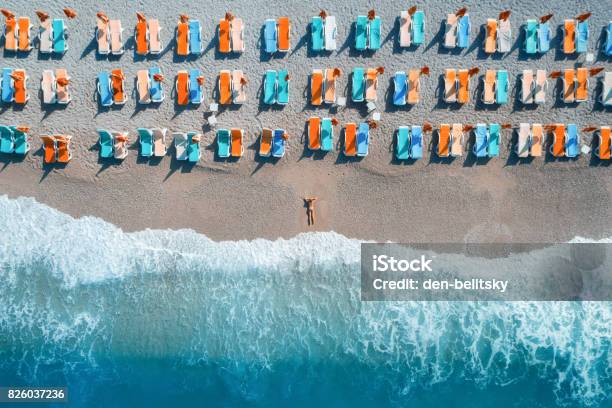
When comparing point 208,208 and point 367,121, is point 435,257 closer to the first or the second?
point 367,121

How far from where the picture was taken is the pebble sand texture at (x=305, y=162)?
12.9m

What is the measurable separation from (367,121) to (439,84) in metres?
2.30

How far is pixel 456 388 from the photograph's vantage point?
42.0 feet

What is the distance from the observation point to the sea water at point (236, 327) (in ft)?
42.2

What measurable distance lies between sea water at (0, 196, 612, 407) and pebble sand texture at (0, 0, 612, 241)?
85 centimetres

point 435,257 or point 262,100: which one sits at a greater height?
point 262,100

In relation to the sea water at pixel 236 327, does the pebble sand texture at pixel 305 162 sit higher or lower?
higher

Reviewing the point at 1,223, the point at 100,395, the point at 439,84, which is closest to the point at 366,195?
the point at 439,84

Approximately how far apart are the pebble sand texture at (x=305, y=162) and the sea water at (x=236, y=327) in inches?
33.7

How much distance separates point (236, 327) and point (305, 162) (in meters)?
5.18

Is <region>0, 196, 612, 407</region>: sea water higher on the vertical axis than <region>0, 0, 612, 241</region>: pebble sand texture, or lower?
lower

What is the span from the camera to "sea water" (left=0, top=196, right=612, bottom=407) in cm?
1286

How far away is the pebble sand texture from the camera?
42.3ft

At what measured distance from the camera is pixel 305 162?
1302 cm
